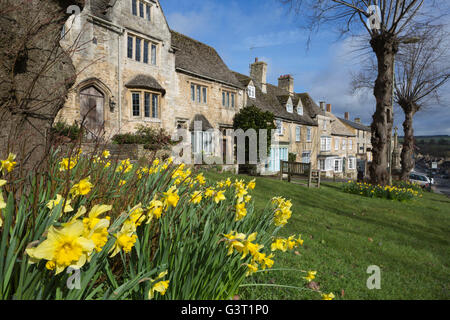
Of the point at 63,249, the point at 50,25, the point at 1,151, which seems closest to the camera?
the point at 63,249

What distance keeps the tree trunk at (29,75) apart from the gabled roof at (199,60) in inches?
637

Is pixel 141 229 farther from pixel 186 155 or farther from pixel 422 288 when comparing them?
pixel 186 155

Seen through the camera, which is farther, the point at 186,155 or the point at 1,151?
the point at 186,155

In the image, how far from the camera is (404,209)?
393 inches

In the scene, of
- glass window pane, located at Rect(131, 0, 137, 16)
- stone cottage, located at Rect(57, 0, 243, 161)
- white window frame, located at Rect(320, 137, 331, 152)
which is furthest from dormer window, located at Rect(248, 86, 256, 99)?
white window frame, located at Rect(320, 137, 331, 152)

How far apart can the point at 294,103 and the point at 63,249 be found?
3451 cm

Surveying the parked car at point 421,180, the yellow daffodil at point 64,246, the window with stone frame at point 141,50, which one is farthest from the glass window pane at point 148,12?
the parked car at point 421,180

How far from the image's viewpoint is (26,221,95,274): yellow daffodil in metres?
1.07

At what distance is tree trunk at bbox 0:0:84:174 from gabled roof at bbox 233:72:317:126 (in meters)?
23.0

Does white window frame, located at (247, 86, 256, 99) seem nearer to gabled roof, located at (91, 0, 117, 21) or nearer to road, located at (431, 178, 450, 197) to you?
gabled roof, located at (91, 0, 117, 21)

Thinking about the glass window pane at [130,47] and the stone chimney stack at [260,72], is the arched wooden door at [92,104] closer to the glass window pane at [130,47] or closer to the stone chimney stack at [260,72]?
the glass window pane at [130,47]

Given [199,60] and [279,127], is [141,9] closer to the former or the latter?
[199,60]

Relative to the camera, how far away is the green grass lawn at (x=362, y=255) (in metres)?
3.33
